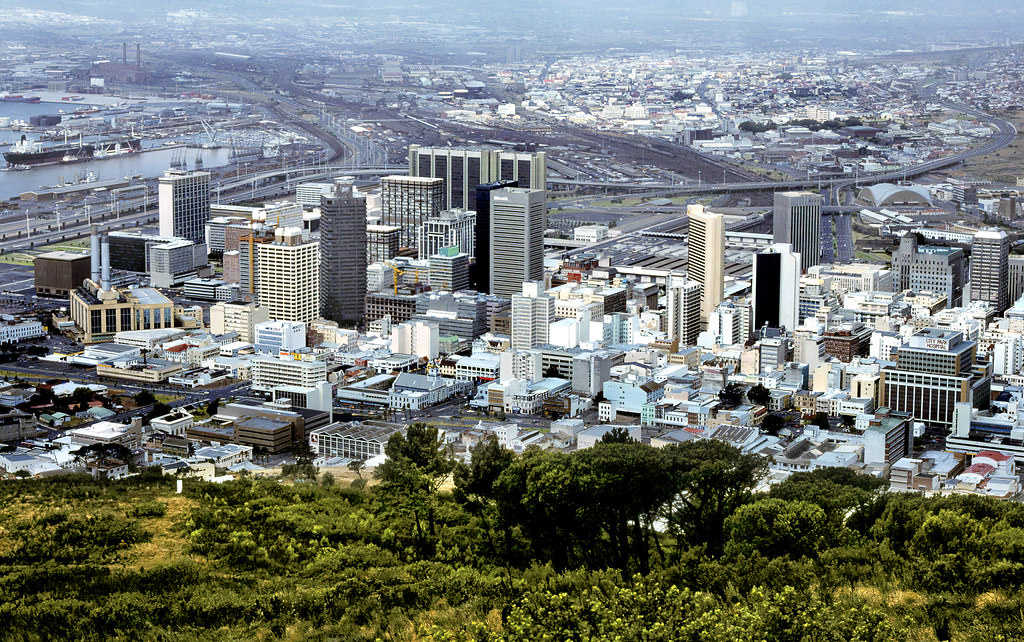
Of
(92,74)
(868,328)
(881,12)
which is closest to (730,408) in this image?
(868,328)

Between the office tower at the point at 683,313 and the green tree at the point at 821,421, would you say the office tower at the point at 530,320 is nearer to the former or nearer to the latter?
the office tower at the point at 683,313

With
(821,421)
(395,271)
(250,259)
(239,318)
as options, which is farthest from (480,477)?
(250,259)

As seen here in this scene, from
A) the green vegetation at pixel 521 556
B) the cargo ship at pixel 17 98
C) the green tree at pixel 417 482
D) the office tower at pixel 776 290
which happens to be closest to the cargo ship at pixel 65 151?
the cargo ship at pixel 17 98

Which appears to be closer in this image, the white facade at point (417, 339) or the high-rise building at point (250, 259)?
the white facade at point (417, 339)

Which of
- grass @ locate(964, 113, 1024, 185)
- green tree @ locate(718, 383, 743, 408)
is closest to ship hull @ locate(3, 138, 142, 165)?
grass @ locate(964, 113, 1024, 185)

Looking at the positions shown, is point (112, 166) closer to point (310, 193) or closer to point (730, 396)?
point (310, 193)

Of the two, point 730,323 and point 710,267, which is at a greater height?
point 710,267

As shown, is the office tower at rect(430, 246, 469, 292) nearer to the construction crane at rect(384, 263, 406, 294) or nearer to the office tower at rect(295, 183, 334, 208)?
the construction crane at rect(384, 263, 406, 294)
